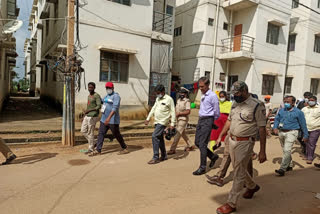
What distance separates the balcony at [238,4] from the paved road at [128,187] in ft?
39.1

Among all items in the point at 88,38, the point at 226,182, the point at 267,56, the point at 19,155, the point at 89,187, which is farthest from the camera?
the point at 267,56

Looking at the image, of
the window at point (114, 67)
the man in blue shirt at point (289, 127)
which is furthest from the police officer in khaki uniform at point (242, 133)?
the window at point (114, 67)

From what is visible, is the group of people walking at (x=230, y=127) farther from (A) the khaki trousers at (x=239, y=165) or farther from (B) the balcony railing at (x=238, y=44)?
(B) the balcony railing at (x=238, y=44)

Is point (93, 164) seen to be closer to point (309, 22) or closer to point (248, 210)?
point (248, 210)

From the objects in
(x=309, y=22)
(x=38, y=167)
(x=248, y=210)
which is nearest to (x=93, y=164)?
(x=38, y=167)

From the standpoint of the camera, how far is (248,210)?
10.4ft

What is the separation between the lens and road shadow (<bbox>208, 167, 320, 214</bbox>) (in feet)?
10.6

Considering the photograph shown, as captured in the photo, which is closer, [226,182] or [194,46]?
[226,182]

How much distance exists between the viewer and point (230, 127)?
10.8 feet

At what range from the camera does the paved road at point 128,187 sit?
3.13 m

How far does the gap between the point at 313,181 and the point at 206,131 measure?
2.29m

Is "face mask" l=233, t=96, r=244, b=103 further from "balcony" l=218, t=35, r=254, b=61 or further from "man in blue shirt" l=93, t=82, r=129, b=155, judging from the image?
"balcony" l=218, t=35, r=254, b=61

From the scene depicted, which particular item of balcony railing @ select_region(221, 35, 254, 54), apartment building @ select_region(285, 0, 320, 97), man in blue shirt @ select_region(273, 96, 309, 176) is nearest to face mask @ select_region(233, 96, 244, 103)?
man in blue shirt @ select_region(273, 96, 309, 176)

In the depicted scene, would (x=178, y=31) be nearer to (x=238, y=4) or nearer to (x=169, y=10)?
(x=238, y=4)
